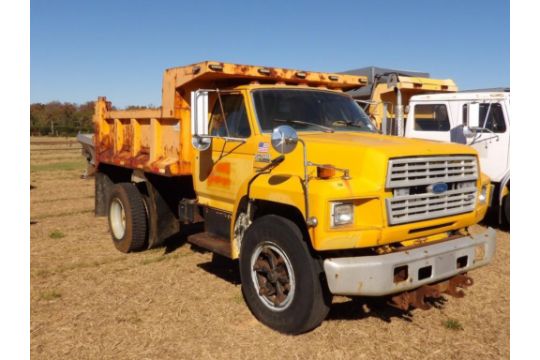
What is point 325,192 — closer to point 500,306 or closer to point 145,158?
point 500,306

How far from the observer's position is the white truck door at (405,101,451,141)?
9703 mm

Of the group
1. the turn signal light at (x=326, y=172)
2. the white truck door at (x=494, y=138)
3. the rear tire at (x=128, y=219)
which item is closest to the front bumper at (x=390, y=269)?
the turn signal light at (x=326, y=172)

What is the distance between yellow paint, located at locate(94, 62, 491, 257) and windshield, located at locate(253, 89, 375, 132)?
0.14 m

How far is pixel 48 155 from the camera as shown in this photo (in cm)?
2603

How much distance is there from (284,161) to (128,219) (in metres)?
3.39

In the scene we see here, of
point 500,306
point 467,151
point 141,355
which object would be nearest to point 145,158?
point 141,355

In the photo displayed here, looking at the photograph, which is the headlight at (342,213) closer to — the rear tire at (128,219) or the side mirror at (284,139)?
the side mirror at (284,139)

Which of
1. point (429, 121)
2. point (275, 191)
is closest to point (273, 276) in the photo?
point (275, 191)

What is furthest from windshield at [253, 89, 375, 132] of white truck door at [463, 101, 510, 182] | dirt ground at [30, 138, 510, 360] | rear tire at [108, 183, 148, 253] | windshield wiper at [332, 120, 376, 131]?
white truck door at [463, 101, 510, 182]

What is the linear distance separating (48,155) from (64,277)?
73.4ft

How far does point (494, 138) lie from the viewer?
8.95 metres

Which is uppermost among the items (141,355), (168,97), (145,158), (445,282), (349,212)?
(168,97)

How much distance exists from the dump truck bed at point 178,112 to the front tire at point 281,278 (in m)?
1.90

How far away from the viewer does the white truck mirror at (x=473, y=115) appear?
847 centimetres
